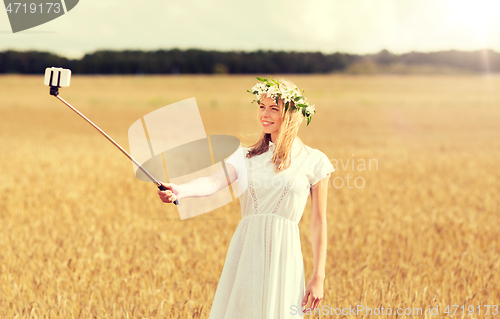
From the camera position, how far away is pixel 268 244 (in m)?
2.47

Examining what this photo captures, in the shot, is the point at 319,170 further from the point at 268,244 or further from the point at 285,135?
the point at 268,244

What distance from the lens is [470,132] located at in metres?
32.7

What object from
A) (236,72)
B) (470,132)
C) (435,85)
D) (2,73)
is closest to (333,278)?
(470,132)

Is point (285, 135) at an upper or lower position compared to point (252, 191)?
upper

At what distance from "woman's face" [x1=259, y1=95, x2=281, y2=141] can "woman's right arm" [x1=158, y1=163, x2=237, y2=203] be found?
314mm

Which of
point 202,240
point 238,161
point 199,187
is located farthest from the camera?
point 202,240

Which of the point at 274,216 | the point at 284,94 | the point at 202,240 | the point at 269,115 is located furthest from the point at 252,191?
the point at 202,240

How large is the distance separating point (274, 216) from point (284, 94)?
2.29 ft

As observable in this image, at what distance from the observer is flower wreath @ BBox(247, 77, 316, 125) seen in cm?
246

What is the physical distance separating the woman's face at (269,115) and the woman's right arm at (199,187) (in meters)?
0.31

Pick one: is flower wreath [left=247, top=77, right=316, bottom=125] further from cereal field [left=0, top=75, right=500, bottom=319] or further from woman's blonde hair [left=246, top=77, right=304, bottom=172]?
cereal field [left=0, top=75, right=500, bottom=319]

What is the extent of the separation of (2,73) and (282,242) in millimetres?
91803

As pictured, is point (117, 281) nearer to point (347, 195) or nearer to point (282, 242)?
point (282, 242)

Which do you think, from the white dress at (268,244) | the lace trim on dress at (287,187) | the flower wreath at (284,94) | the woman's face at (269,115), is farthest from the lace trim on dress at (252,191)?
the flower wreath at (284,94)
